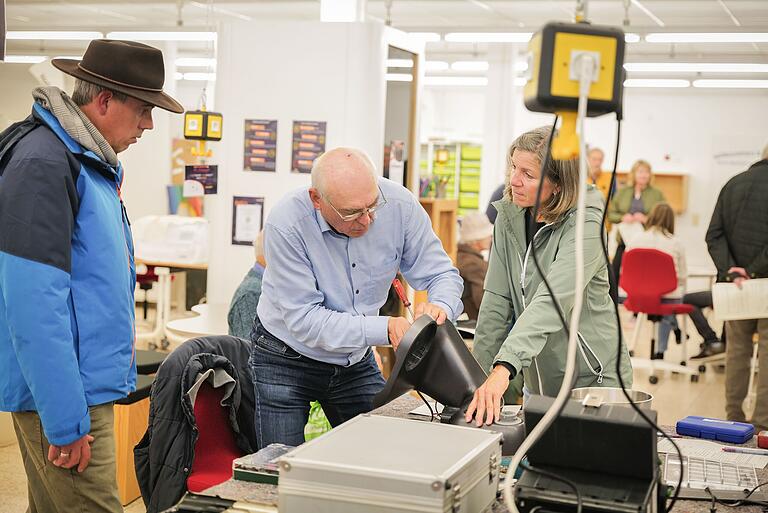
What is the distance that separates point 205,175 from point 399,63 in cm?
135

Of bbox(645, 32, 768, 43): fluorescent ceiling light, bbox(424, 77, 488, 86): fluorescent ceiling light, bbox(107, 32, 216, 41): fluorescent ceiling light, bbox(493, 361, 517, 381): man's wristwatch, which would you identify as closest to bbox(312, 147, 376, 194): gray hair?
bbox(493, 361, 517, 381): man's wristwatch

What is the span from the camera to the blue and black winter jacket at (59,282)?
1.92 metres

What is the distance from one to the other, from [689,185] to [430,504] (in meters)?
14.9

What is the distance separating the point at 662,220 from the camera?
744 centimetres

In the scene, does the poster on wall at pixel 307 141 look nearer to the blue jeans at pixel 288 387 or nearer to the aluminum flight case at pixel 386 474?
the blue jeans at pixel 288 387

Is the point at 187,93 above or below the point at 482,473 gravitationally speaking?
above

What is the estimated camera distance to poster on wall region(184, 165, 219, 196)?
534 cm

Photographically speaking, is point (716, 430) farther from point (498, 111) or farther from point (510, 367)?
point (498, 111)

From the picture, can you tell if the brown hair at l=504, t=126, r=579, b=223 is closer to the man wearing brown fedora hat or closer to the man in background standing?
the man wearing brown fedora hat

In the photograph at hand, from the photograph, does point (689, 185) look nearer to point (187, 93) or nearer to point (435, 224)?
point (187, 93)

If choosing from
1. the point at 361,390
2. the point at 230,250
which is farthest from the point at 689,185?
the point at 361,390

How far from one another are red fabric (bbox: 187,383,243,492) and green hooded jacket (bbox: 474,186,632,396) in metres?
0.96

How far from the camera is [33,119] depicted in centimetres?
205

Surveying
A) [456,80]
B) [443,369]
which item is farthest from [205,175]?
[456,80]
